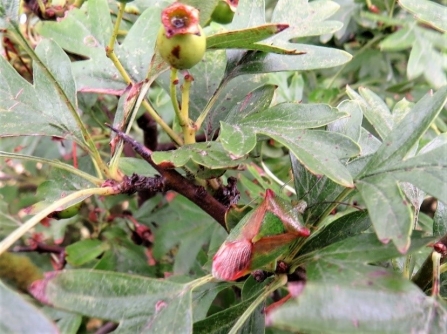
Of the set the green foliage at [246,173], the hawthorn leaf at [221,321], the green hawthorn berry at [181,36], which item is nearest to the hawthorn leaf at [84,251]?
the green foliage at [246,173]

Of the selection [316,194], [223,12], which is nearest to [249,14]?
[223,12]

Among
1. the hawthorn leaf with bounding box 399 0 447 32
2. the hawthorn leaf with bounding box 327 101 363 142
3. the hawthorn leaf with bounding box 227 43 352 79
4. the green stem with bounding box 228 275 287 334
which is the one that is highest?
the hawthorn leaf with bounding box 399 0 447 32

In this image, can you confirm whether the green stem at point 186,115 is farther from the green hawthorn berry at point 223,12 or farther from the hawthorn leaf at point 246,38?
the green hawthorn berry at point 223,12

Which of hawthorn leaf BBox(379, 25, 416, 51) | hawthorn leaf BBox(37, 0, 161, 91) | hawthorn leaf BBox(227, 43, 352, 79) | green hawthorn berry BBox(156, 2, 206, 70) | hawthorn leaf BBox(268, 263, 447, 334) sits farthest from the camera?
hawthorn leaf BBox(379, 25, 416, 51)

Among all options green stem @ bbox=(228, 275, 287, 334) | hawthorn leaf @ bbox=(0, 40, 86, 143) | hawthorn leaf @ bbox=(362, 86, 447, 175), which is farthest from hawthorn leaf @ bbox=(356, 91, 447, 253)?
hawthorn leaf @ bbox=(0, 40, 86, 143)

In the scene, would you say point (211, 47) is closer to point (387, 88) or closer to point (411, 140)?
point (411, 140)

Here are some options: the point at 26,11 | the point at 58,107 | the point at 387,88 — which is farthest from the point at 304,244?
the point at 26,11

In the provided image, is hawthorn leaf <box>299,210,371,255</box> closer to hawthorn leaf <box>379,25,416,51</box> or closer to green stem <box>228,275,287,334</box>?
green stem <box>228,275,287,334</box>
